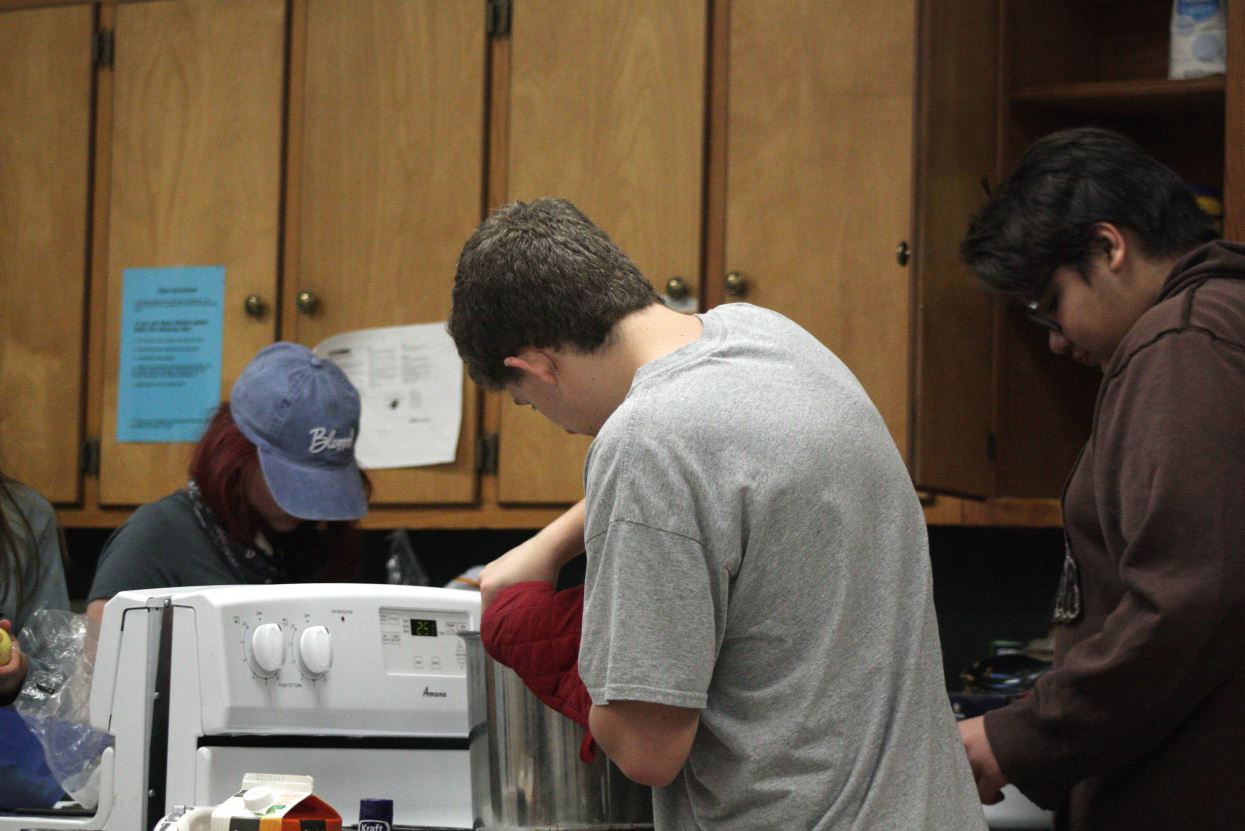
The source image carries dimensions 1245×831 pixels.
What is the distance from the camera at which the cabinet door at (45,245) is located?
286 centimetres

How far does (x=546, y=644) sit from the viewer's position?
1162mm

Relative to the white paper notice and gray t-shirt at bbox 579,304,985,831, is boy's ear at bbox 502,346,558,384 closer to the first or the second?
gray t-shirt at bbox 579,304,985,831

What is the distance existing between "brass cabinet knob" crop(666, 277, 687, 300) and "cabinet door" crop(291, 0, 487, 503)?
382 mm

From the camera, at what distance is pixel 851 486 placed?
42.8 inches

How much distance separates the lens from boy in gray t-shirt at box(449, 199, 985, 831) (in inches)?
40.7

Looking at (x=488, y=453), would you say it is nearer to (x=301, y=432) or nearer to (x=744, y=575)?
(x=301, y=432)

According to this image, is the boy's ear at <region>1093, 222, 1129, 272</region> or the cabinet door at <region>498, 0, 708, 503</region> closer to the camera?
the boy's ear at <region>1093, 222, 1129, 272</region>

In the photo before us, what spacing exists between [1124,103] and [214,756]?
5.49ft

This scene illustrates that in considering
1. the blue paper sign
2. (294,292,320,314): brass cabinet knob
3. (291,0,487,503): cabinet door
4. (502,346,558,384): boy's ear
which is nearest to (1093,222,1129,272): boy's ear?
(502,346,558,384): boy's ear

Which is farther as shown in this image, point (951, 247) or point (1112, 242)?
point (951, 247)

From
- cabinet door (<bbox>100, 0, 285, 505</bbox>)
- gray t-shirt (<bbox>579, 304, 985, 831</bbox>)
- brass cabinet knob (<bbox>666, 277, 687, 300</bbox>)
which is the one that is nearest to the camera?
gray t-shirt (<bbox>579, 304, 985, 831</bbox>)

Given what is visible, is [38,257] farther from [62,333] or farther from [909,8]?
[909,8]

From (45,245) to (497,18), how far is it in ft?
3.20

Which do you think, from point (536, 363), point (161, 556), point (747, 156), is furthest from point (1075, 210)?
point (161, 556)
